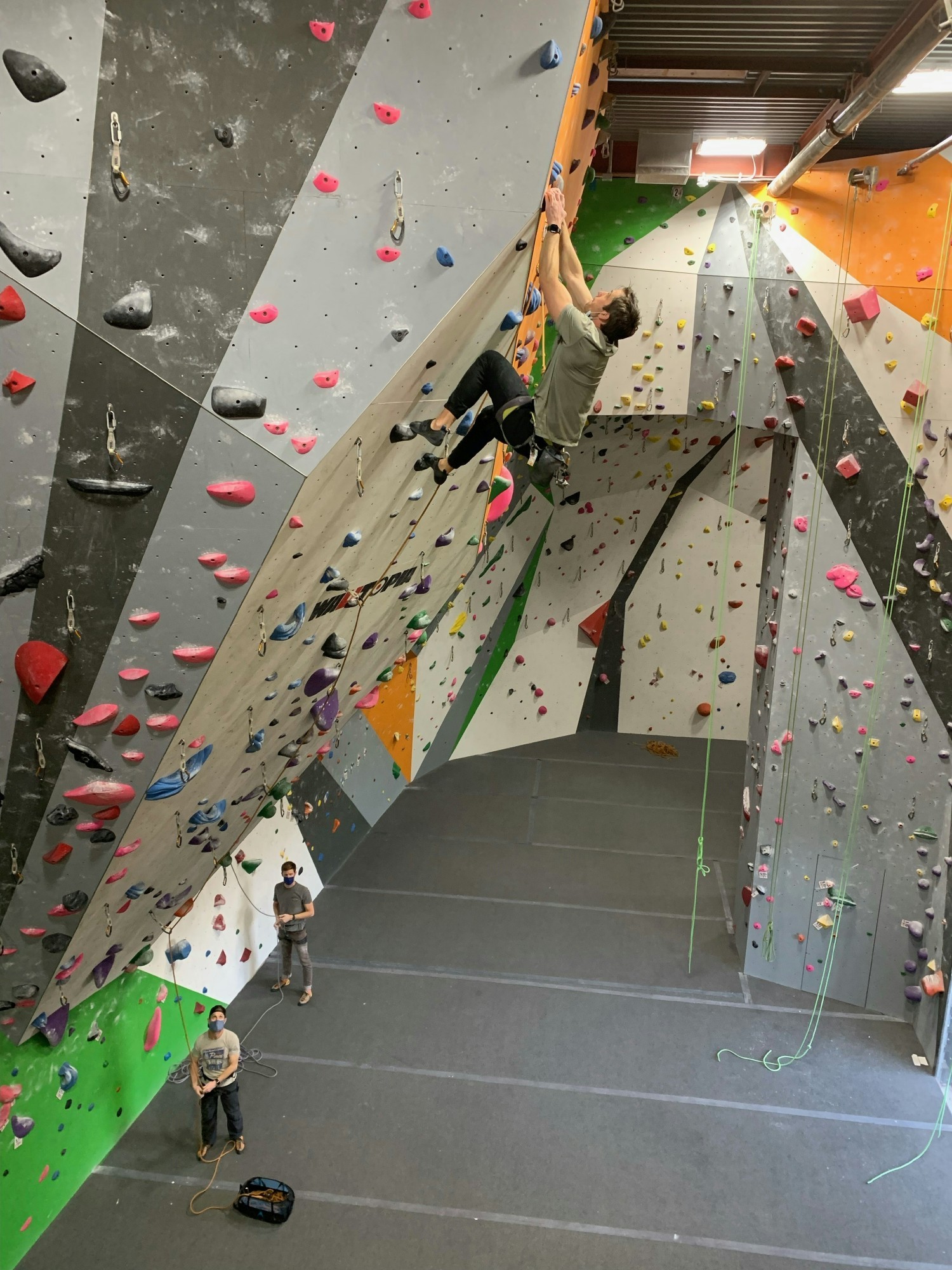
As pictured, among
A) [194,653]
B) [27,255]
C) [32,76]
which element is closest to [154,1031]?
[194,653]

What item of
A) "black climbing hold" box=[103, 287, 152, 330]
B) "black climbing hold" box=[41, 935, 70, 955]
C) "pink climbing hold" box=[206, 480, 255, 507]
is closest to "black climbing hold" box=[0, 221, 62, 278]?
"black climbing hold" box=[103, 287, 152, 330]

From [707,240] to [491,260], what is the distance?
3.53 m

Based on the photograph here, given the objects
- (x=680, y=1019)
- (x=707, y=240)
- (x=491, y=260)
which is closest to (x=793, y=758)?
(x=680, y=1019)

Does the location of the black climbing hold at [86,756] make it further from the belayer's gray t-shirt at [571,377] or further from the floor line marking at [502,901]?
the floor line marking at [502,901]

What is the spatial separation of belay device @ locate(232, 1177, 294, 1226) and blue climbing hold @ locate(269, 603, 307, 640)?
248 cm

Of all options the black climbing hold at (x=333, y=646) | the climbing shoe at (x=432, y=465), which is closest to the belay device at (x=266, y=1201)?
the black climbing hold at (x=333, y=646)

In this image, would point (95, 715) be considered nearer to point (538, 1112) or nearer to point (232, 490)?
point (232, 490)

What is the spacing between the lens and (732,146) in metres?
4.88

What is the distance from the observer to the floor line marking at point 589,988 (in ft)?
16.6

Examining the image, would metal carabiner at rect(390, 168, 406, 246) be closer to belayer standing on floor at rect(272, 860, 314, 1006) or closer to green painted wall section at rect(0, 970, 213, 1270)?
green painted wall section at rect(0, 970, 213, 1270)

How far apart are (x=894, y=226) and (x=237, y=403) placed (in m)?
3.84

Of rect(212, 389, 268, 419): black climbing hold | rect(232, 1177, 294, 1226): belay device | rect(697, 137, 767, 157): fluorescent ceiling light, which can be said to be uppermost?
rect(697, 137, 767, 157): fluorescent ceiling light

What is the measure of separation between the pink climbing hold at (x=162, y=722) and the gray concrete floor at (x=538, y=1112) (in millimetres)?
2395

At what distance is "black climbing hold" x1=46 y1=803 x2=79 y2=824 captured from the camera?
7.89 ft
